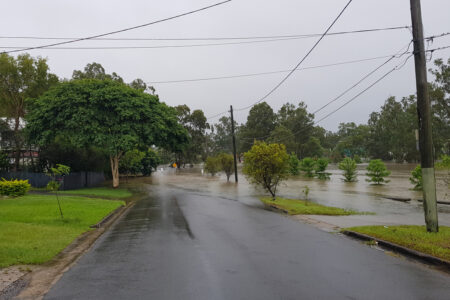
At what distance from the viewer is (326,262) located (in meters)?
7.02

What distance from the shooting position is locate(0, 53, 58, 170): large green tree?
110 feet

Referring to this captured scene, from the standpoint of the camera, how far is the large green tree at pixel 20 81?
33406 mm

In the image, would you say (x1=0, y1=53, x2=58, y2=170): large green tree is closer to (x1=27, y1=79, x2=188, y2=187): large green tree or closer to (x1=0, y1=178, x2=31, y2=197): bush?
(x1=27, y1=79, x2=188, y2=187): large green tree

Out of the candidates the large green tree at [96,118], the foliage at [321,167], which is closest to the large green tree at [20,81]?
the large green tree at [96,118]

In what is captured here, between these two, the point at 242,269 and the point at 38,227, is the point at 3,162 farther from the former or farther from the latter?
the point at 242,269

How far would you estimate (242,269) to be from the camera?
650 cm

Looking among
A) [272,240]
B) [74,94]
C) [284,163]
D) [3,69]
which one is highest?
[3,69]

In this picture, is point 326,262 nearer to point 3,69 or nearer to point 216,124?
point 3,69

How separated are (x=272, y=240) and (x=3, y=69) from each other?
33808mm

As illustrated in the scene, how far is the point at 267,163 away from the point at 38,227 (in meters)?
13.5

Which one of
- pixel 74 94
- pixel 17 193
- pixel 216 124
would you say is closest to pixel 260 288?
pixel 17 193

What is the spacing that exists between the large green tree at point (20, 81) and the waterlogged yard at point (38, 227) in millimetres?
21243

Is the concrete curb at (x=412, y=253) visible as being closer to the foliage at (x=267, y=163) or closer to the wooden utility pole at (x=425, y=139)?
the wooden utility pole at (x=425, y=139)

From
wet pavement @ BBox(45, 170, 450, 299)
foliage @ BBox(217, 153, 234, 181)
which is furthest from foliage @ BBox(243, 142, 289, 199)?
foliage @ BBox(217, 153, 234, 181)
